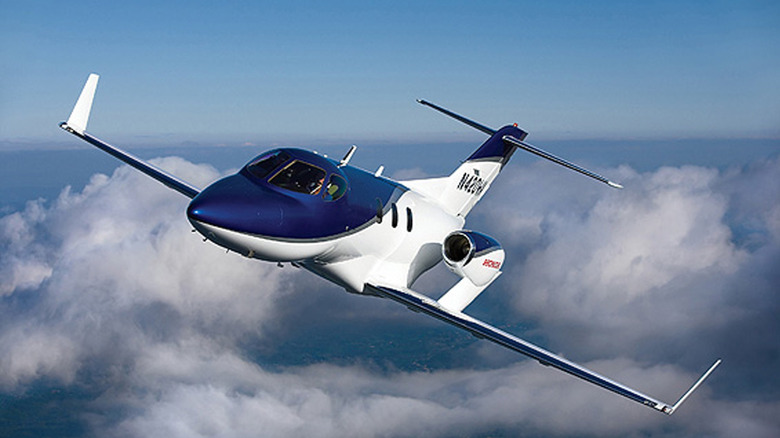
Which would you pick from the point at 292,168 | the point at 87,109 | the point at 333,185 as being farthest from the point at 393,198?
the point at 87,109

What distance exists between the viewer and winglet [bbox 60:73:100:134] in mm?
22203

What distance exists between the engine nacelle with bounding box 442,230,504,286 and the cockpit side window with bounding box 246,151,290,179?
669cm

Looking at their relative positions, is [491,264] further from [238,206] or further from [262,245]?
[238,206]

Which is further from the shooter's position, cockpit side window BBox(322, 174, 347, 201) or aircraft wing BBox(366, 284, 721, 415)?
cockpit side window BBox(322, 174, 347, 201)

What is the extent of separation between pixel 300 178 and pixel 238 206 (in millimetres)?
2146

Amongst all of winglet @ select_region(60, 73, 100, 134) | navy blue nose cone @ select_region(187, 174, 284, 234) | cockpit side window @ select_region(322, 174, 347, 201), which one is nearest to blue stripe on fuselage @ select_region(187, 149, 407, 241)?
navy blue nose cone @ select_region(187, 174, 284, 234)

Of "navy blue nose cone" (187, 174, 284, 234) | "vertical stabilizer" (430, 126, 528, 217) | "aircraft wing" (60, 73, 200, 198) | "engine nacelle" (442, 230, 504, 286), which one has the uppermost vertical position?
"vertical stabilizer" (430, 126, 528, 217)

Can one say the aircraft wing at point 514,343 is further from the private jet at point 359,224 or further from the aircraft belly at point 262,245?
the aircraft belly at point 262,245

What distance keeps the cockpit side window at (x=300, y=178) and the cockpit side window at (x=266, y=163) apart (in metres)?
0.25

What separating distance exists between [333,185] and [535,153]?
1023 centimetres

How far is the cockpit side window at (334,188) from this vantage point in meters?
16.2

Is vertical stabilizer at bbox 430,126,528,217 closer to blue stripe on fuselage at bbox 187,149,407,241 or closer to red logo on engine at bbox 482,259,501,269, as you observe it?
red logo on engine at bbox 482,259,501,269

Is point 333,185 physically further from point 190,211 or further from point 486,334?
point 486,334

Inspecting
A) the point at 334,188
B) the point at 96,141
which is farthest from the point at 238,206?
the point at 96,141
